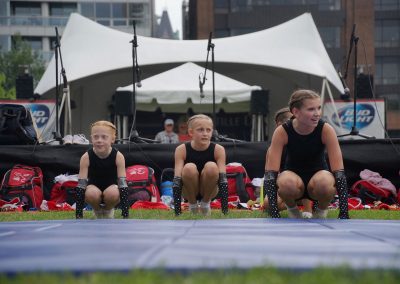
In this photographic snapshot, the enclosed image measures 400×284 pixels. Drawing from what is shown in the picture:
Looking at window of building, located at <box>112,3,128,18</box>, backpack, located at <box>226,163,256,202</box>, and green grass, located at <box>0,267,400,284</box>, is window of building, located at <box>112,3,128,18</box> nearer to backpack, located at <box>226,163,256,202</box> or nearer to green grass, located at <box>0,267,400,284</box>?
backpack, located at <box>226,163,256,202</box>

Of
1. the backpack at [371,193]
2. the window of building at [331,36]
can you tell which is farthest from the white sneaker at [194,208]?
the window of building at [331,36]

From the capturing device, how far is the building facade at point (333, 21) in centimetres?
3725

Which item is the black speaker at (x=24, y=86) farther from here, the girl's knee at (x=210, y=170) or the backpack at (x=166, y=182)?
the girl's knee at (x=210, y=170)

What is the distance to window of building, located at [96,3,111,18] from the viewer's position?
43031 mm

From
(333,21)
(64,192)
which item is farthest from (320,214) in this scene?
(333,21)

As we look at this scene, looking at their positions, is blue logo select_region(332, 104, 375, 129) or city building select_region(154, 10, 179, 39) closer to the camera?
blue logo select_region(332, 104, 375, 129)

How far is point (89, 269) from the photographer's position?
85.4 inches

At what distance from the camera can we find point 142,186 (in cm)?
797

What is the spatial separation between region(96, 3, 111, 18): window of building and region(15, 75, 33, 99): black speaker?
90.4ft

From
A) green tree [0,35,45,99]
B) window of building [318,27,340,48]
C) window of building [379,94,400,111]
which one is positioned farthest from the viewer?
window of building [379,94,400,111]

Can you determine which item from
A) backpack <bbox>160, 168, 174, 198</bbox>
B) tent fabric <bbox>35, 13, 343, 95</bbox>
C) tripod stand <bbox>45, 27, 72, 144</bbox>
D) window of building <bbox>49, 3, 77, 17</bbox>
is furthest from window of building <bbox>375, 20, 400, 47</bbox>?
backpack <bbox>160, 168, 174, 198</bbox>

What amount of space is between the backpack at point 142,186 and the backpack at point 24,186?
1144 mm

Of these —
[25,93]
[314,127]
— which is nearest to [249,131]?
[25,93]

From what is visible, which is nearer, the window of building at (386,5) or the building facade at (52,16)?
the window of building at (386,5)
